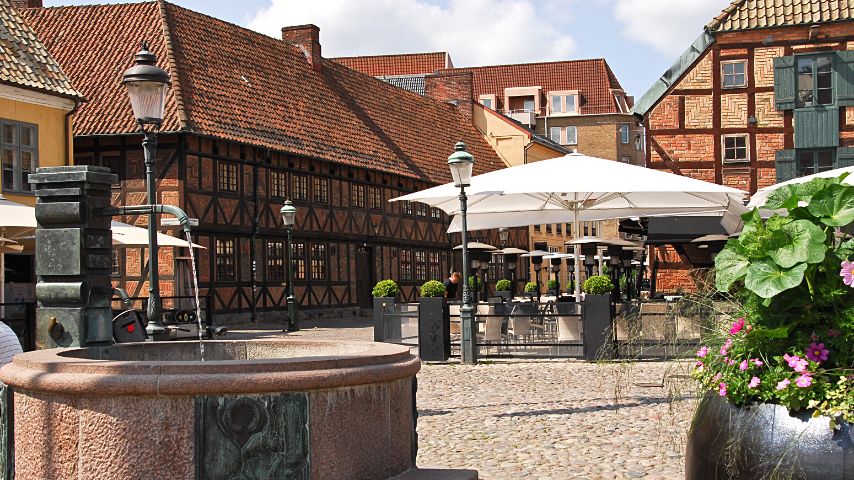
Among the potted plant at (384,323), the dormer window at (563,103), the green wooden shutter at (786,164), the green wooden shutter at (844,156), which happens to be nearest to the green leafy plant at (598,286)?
the potted plant at (384,323)

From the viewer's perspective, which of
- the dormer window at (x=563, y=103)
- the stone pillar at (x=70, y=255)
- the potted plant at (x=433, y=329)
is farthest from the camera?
the dormer window at (x=563, y=103)

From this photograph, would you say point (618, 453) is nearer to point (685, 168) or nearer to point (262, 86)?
point (685, 168)

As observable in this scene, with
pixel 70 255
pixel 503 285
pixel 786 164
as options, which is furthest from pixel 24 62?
pixel 786 164

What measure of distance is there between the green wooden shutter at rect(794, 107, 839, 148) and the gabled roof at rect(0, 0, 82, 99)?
1782 centimetres

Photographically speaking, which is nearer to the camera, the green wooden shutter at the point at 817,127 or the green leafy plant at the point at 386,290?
the green leafy plant at the point at 386,290

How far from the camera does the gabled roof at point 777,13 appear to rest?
30156mm

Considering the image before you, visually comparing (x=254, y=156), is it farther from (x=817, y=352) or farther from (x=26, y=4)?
(x=817, y=352)

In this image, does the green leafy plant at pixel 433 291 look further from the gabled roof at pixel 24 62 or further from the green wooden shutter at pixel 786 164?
the green wooden shutter at pixel 786 164

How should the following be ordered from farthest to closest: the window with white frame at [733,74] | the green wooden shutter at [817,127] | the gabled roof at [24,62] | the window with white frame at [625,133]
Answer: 1. the window with white frame at [625,133]
2. the window with white frame at [733,74]
3. the green wooden shutter at [817,127]
4. the gabled roof at [24,62]

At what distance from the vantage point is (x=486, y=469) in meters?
7.90

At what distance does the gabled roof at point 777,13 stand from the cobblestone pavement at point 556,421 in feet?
58.2

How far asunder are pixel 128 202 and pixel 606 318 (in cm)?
1707

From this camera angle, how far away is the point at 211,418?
5.16 meters

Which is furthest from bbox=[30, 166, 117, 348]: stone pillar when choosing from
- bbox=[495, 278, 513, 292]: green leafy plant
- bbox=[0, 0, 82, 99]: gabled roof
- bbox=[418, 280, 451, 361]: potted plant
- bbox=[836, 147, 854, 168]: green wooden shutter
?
bbox=[836, 147, 854, 168]: green wooden shutter
